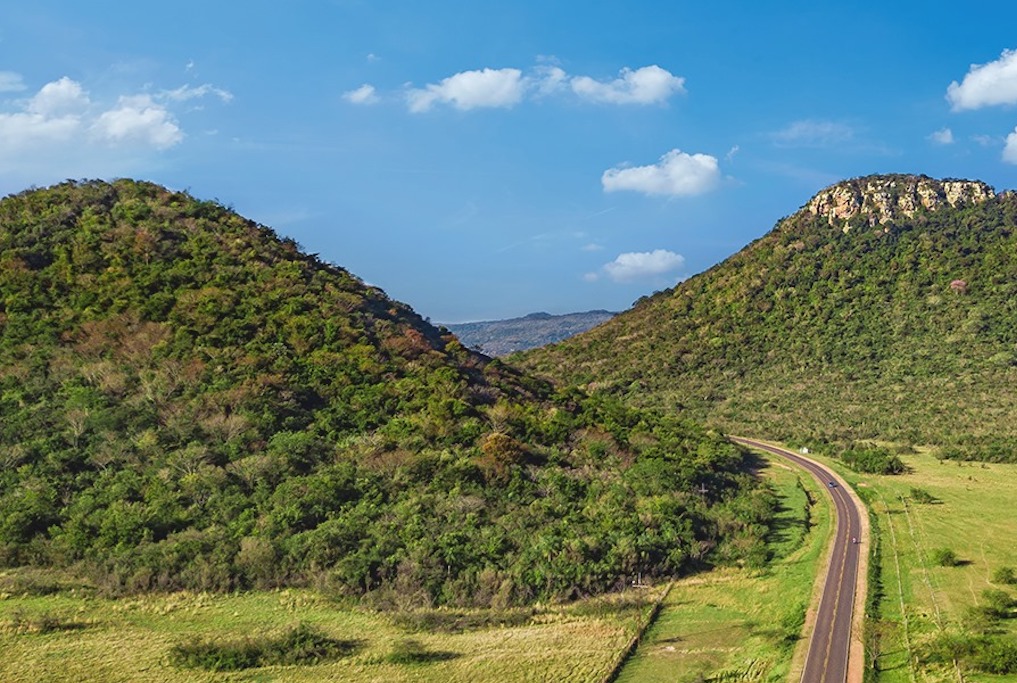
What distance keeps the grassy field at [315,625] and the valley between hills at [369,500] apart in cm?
15

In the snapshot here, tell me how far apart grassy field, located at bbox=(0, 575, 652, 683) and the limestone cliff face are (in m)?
148

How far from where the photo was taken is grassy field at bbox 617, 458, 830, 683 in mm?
26672

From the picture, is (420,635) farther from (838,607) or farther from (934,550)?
(934,550)

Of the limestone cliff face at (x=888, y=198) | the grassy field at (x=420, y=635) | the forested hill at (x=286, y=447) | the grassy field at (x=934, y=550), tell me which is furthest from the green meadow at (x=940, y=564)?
the limestone cliff face at (x=888, y=198)

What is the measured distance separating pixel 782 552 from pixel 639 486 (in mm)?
9792

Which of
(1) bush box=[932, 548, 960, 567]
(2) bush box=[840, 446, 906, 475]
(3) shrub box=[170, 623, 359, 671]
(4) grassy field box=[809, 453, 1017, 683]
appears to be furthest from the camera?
(2) bush box=[840, 446, 906, 475]

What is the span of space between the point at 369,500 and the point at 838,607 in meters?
25.7

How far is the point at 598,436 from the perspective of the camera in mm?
55719

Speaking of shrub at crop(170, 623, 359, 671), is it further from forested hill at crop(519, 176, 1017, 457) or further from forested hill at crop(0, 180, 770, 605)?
forested hill at crop(519, 176, 1017, 457)

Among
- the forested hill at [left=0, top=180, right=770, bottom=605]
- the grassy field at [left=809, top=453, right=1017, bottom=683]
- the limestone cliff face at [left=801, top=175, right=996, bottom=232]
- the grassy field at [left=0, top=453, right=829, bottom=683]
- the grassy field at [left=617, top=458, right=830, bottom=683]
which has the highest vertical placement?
the limestone cliff face at [left=801, top=175, right=996, bottom=232]

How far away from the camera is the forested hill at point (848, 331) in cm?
9069

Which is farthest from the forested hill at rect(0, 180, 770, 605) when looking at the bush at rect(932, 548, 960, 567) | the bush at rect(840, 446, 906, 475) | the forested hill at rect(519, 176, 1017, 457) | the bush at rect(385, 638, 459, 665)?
the forested hill at rect(519, 176, 1017, 457)

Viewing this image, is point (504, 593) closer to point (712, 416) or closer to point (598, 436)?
point (598, 436)

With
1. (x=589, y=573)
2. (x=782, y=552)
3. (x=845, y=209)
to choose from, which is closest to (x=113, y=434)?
(x=589, y=573)
